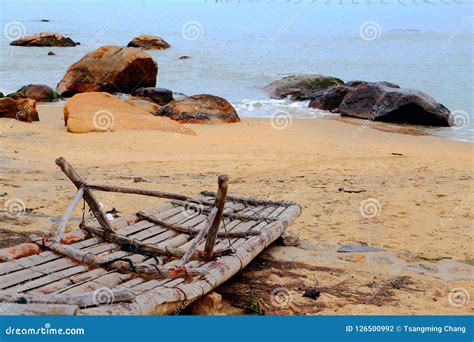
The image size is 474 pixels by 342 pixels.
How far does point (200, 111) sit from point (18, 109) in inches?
158

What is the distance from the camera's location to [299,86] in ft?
68.8

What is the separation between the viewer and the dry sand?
5.18 metres

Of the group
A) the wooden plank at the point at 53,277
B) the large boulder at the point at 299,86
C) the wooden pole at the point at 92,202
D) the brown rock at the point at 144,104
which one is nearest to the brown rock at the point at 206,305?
the wooden plank at the point at 53,277

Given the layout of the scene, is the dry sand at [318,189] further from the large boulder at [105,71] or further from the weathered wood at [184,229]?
the large boulder at [105,71]

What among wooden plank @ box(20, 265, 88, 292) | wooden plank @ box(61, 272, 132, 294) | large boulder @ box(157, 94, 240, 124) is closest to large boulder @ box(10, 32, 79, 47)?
large boulder @ box(157, 94, 240, 124)

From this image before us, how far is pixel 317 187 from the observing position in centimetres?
848

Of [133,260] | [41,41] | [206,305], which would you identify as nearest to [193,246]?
[206,305]

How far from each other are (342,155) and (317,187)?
2.91 m

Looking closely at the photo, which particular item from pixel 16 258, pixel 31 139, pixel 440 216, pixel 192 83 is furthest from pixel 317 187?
pixel 192 83

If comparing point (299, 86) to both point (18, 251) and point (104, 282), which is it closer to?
point (18, 251)

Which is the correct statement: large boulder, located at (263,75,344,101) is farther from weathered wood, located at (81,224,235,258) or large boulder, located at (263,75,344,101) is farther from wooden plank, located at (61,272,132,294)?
wooden plank, located at (61,272,132,294)

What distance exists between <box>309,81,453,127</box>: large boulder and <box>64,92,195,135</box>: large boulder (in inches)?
219

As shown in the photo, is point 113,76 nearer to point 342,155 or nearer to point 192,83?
point 192,83

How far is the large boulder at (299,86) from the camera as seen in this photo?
67.8 feet
